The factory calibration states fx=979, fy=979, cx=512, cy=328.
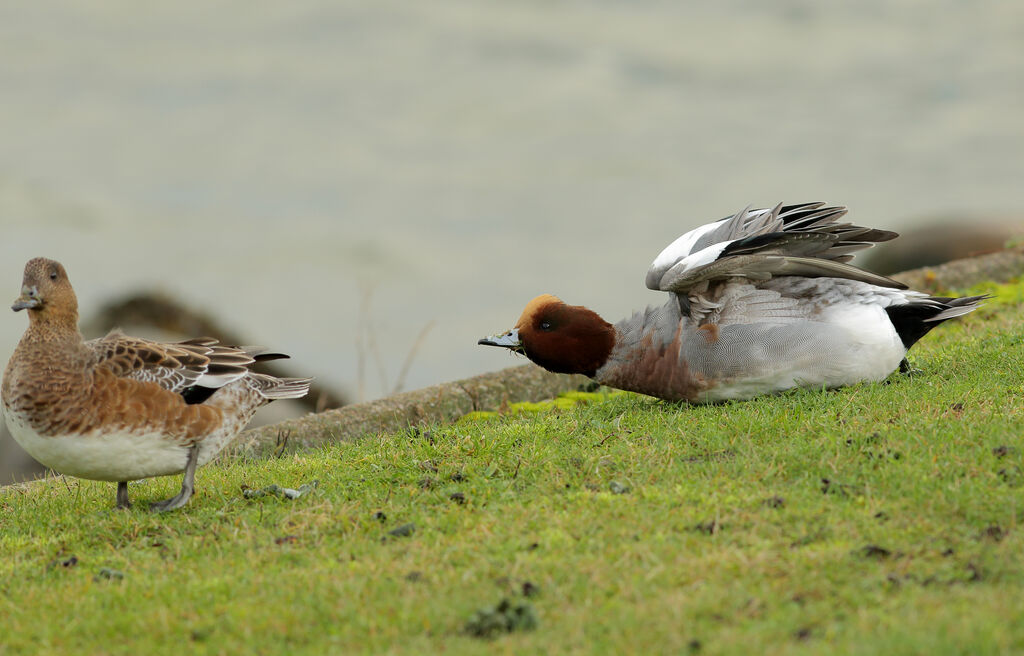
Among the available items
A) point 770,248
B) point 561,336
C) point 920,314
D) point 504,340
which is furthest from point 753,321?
point 504,340

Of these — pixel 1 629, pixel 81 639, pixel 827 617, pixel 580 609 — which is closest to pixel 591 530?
pixel 580 609

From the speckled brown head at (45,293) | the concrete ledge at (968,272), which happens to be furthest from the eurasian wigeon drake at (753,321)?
the concrete ledge at (968,272)

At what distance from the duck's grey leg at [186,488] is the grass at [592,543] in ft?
0.31

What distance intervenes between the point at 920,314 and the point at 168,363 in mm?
4929

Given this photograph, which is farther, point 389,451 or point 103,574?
point 389,451

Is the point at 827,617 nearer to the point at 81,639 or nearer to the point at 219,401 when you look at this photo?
the point at 81,639

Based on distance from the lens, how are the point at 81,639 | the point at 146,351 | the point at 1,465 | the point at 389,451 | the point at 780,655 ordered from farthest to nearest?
1. the point at 1,465
2. the point at 389,451
3. the point at 146,351
4. the point at 81,639
5. the point at 780,655

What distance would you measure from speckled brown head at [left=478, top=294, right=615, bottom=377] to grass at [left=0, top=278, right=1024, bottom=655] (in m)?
0.67

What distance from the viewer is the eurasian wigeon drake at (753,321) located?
254 inches

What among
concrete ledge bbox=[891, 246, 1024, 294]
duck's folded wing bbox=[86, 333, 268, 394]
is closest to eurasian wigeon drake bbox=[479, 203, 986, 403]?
duck's folded wing bbox=[86, 333, 268, 394]

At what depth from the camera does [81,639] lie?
13.0 ft

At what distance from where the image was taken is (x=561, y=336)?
22.8ft

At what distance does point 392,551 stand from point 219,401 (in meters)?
1.79

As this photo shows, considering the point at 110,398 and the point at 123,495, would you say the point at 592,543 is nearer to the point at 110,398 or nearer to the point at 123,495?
the point at 110,398
